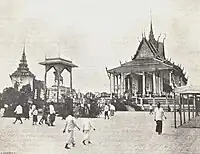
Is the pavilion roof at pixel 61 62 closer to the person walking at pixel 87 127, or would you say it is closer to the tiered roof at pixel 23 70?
the tiered roof at pixel 23 70

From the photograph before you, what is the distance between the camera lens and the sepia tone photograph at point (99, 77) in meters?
2.36

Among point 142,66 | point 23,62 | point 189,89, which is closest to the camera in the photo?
point 189,89

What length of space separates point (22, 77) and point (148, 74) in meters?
0.91

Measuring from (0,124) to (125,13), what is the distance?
122 cm

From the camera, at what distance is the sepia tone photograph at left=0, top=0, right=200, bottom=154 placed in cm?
236

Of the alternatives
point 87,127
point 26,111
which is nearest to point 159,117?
point 87,127

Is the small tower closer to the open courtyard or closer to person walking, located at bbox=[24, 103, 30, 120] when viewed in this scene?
the open courtyard

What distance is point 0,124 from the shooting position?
8.63 feet

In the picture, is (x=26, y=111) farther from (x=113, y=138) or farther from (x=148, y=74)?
(x=148, y=74)

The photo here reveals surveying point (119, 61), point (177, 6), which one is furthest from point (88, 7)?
point (177, 6)

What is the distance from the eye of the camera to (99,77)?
99.8 inches

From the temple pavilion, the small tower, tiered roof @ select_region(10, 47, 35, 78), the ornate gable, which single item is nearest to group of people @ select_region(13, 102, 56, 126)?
tiered roof @ select_region(10, 47, 35, 78)

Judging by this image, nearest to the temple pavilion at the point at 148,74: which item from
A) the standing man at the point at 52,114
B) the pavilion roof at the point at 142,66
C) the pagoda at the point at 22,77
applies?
the pavilion roof at the point at 142,66

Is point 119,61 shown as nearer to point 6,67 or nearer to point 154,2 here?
point 154,2
